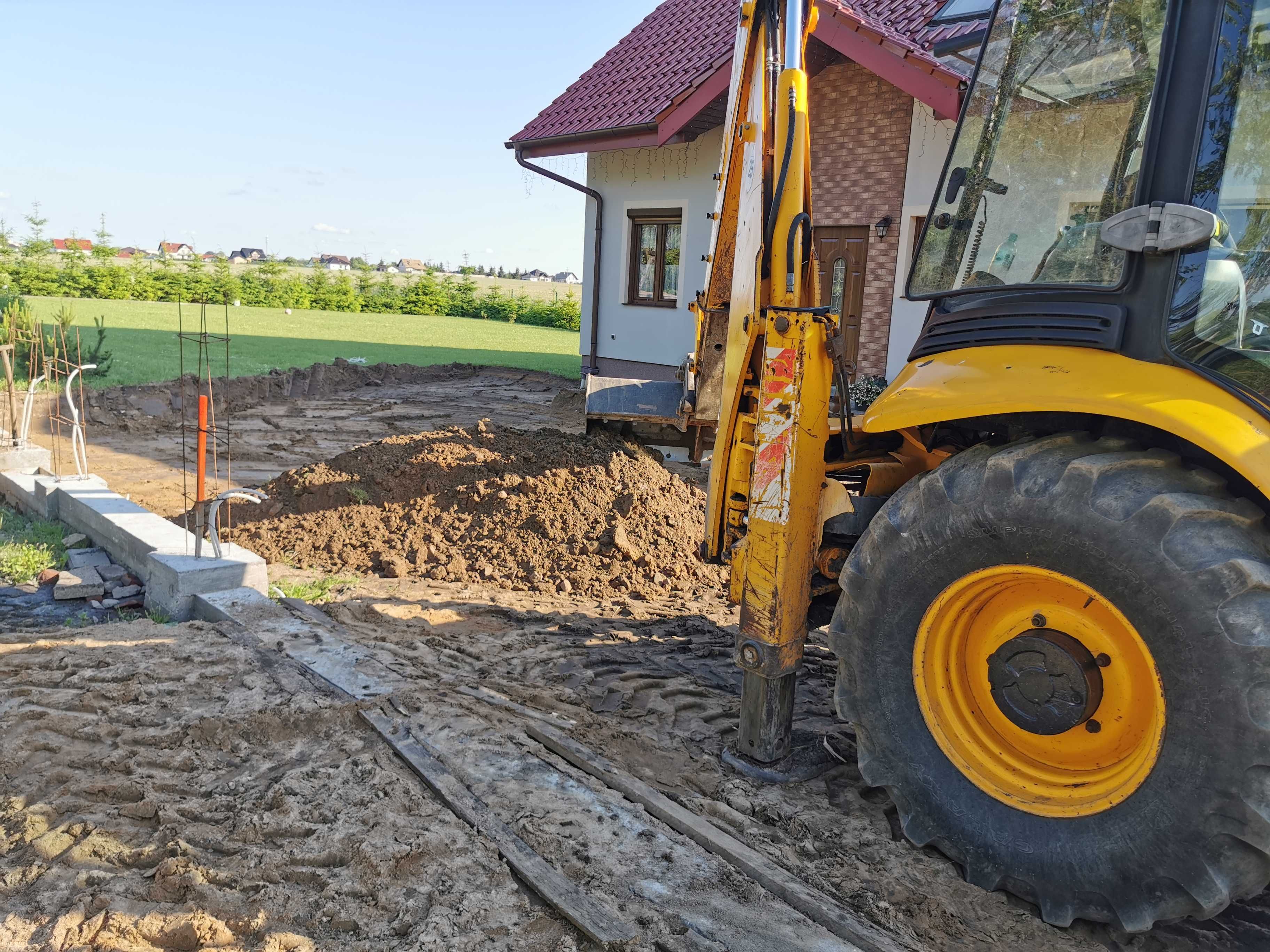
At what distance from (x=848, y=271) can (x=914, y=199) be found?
3.81ft

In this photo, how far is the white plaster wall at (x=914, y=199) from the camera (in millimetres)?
10273

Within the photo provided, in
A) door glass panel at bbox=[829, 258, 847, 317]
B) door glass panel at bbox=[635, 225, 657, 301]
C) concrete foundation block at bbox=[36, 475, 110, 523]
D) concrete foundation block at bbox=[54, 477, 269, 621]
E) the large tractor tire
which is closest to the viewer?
the large tractor tire

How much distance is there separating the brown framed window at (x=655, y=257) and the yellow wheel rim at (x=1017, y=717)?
11.3 metres

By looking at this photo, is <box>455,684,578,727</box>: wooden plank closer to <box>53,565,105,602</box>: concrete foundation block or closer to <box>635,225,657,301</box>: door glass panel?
<box>53,565,105,602</box>: concrete foundation block

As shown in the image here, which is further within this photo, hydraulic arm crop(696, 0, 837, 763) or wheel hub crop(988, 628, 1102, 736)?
hydraulic arm crop(696, 0, 837, 763)

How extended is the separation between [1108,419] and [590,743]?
2343 millimetres

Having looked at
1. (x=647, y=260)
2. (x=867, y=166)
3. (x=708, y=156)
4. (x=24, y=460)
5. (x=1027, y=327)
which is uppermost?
(x=708, y=156)

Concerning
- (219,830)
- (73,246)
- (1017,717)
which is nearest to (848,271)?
(1017,717)

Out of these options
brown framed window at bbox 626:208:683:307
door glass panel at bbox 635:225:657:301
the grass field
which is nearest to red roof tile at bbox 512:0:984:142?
brown framed window at bbox 626:208:683:307

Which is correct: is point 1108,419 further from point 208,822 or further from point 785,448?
point 208,822

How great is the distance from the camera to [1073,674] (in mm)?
2664

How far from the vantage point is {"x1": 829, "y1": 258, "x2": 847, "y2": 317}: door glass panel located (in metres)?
11.3

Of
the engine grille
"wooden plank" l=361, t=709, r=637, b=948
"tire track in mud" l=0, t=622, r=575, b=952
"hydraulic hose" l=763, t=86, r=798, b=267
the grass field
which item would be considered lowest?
"tire track in mud" l=0, t=622, r=575, b=952

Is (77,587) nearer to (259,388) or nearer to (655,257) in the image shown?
(655,257)
